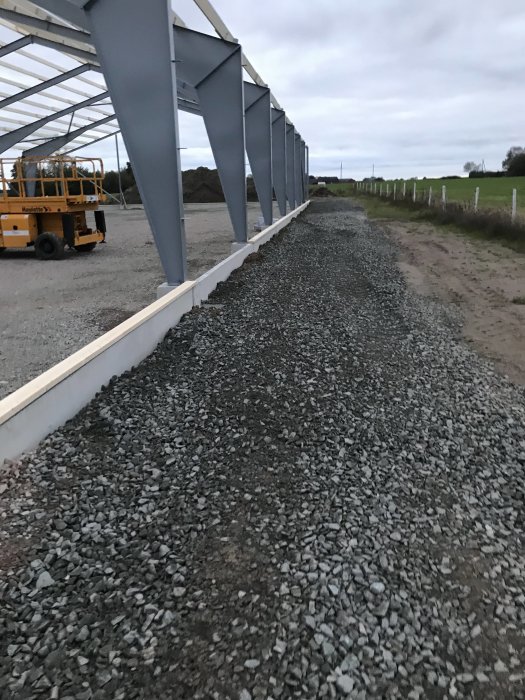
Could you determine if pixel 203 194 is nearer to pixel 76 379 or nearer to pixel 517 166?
pixel 76 379

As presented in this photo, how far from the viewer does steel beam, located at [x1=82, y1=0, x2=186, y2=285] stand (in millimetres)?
6629

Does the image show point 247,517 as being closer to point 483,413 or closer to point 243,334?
point 483,413

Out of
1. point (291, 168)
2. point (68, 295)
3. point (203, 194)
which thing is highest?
point (291, 168)

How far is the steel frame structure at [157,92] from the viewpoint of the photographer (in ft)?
22.1

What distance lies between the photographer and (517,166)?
80625 mm

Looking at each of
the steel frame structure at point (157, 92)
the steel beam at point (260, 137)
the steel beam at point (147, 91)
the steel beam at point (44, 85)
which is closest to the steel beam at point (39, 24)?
the steel frame structure at point (157, 92)

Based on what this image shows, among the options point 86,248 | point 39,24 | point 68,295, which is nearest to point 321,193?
point 86,248

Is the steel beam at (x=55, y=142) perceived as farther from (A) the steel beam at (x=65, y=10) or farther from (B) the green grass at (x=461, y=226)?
(A) the steel beam at (x=65, y=10)

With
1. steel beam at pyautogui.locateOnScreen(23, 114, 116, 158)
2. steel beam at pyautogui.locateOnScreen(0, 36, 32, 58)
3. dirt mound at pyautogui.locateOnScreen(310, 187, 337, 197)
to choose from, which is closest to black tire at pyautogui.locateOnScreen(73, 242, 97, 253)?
steel beam at pyautogui.locateOnScreen(0, 36, 32, 58)

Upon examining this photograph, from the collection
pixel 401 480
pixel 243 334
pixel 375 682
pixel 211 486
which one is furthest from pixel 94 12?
pixel 375 682

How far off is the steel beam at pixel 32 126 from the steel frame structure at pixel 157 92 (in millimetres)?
42

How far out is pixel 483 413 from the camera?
4891mm

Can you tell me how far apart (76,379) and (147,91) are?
13.7ft

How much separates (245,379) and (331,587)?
2.74 metres
